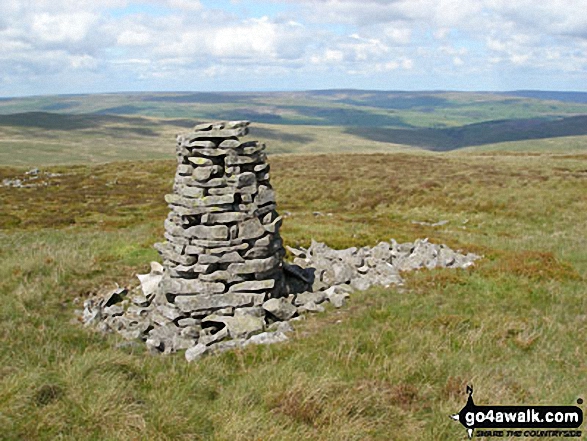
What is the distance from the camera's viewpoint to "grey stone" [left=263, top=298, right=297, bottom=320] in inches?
480

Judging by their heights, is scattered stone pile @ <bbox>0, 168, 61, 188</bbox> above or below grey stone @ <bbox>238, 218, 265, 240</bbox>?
below

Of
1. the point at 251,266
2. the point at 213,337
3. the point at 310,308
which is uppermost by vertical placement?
the point at 251,266

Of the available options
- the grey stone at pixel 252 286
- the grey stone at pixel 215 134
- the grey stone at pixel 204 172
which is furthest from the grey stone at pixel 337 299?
the grey stone at pixel 215 134

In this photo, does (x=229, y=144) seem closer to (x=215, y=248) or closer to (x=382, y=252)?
(x=215, y=248)

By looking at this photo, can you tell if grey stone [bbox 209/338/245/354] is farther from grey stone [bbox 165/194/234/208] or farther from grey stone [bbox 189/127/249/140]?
grey stone [bbox 189/127/249/140]

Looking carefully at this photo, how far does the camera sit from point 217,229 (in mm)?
12391

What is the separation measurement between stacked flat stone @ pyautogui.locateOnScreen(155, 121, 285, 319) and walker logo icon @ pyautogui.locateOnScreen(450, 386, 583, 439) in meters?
6.88

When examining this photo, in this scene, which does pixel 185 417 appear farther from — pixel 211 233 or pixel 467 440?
pixel 211 233

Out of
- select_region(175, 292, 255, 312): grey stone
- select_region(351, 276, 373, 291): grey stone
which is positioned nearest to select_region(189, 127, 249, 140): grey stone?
select_region(175, 292, 255, 312): grey stone

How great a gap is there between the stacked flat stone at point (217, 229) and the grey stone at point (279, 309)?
0.31 m

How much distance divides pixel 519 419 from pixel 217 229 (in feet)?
27.3

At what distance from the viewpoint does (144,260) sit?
Answer: 18.8 m

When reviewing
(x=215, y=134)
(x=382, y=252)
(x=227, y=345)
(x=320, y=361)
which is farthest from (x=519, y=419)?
(x=382, y=252)

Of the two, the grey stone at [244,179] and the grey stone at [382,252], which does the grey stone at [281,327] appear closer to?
the grey stone at [244,179]
